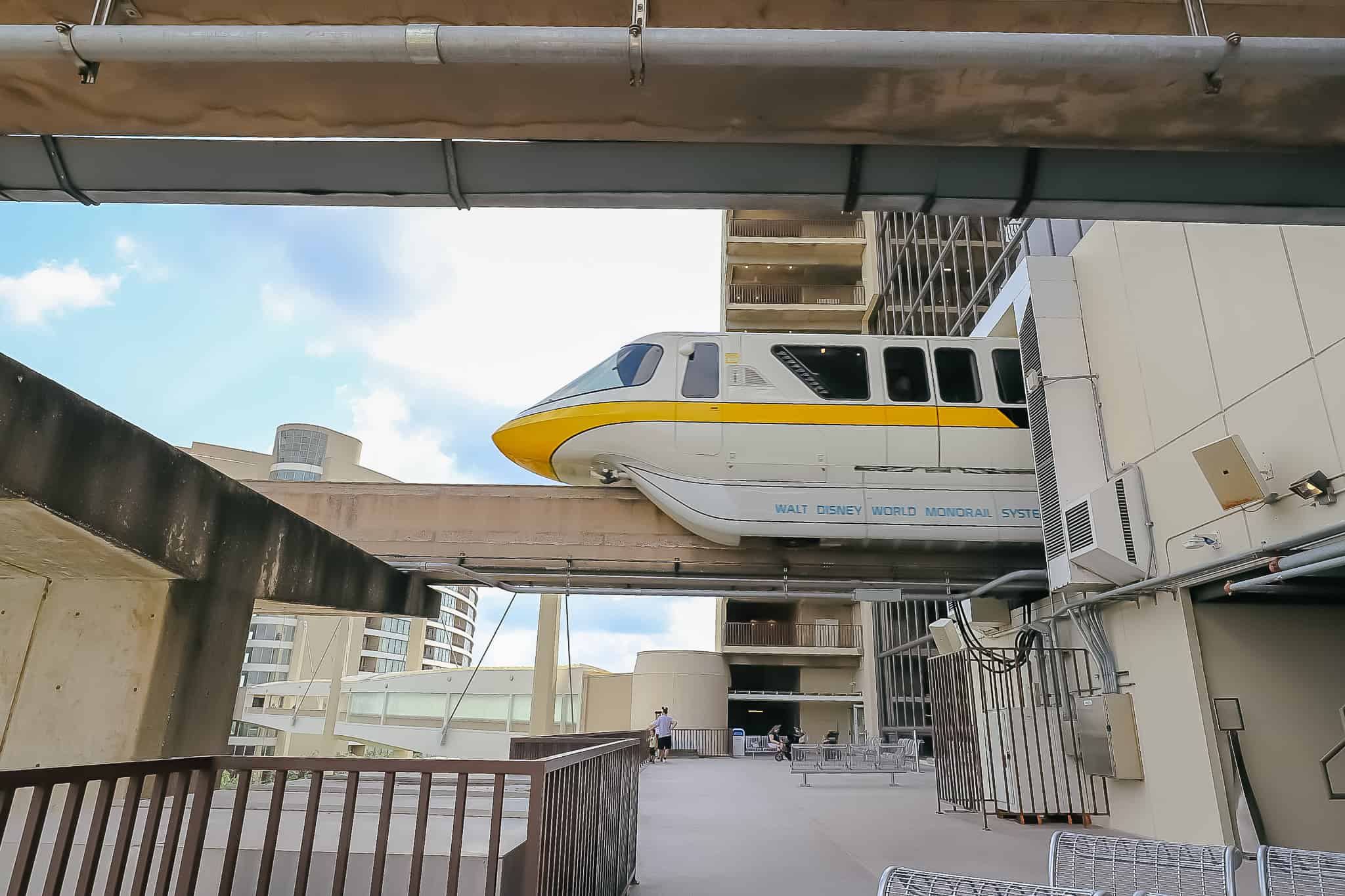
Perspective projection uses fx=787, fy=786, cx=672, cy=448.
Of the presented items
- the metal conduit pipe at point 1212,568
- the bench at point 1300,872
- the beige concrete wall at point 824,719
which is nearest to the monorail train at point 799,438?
the metal conduit pipe at point 1212,568

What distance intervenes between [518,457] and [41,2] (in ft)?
24.2

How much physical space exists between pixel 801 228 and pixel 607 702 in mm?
→ 22940

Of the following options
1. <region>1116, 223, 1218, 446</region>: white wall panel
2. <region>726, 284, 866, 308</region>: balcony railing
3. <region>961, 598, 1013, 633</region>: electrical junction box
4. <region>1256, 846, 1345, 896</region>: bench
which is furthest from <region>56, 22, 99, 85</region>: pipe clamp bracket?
<region>726, 284, 866, 308</region>: balcony railing

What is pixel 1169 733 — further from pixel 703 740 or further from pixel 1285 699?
pixel 703 740

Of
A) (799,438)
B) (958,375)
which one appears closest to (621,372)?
(799,438)

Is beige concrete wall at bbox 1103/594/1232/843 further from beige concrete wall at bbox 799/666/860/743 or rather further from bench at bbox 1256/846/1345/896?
beige concrete wall at bbox 799/666/860/743

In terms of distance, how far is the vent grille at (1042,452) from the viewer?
9.11 meters

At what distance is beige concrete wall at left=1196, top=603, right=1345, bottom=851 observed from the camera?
7508 millimetres

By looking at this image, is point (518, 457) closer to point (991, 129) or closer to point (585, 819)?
point (585, 819)

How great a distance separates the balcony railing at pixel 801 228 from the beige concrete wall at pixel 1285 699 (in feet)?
95.1

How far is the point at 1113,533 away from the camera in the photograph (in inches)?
328

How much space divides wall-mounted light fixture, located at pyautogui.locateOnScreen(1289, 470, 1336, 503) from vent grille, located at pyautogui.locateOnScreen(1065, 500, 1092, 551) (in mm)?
2244

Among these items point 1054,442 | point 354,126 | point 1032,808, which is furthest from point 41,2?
point 1032,808

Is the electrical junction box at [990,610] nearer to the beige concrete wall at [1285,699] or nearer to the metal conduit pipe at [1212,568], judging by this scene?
the metal conduit pipe at [1212,568]
